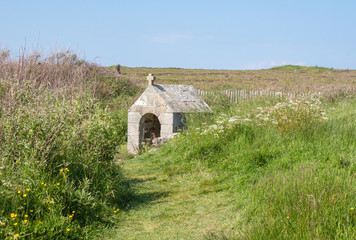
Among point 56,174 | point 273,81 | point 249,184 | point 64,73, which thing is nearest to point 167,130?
point 249,184

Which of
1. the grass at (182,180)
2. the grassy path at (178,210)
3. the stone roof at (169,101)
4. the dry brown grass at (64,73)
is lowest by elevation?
the grassy path at (178,210)

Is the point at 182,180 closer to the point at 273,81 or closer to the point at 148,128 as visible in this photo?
the point at 148,128

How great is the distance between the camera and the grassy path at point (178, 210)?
16.2ft

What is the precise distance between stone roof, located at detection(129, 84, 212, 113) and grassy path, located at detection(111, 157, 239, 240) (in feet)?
11.4

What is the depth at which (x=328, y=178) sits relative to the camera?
16.6ft

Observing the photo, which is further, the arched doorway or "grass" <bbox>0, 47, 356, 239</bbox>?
the arched doorway

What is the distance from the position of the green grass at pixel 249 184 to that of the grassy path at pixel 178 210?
0.01 metres

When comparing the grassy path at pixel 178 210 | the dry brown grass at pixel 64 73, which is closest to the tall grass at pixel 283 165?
the grassy path at pixel 178 210

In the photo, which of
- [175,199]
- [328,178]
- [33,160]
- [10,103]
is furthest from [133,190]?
[328,178]

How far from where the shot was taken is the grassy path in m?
4.93

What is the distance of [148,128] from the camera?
12430mm

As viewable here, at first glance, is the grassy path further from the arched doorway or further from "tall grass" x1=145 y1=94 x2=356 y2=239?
the arched doorway

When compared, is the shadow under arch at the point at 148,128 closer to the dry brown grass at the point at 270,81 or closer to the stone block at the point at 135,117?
the stone block at the point at 135,117

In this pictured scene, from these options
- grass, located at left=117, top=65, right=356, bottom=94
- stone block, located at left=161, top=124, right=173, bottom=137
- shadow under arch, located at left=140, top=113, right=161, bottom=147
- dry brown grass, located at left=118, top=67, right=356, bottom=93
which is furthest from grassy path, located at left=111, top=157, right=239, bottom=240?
dry brown grass, located at left=118, top=67, right=356, bottom=93
